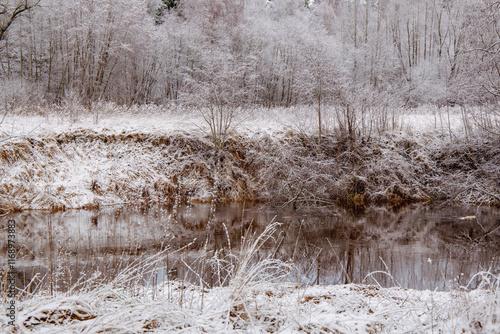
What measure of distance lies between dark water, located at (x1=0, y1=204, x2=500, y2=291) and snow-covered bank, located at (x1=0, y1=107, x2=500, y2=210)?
3.38ft

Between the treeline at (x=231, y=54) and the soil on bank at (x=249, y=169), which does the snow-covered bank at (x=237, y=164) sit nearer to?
the soil on bank at (x=249, y=169)

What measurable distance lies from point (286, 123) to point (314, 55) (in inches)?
112

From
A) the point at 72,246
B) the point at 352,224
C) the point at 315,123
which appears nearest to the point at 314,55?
the point at 315,123

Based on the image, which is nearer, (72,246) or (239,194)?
(72,246)

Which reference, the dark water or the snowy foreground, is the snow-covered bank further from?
the snowy foreground

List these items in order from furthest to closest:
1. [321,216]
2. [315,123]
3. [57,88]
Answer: [57,88]
[315,123]
[321,216]

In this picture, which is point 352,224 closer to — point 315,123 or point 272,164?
point 272,164

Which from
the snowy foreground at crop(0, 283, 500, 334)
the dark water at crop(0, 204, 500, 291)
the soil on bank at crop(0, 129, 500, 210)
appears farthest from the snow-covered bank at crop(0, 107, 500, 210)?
the snowy foreground at crop(0, 283, 500, 334)

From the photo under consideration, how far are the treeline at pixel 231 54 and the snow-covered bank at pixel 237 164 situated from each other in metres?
1.64

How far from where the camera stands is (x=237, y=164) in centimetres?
1247

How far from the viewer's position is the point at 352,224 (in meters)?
8.60

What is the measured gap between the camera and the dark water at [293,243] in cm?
499

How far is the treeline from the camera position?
13.5 meters

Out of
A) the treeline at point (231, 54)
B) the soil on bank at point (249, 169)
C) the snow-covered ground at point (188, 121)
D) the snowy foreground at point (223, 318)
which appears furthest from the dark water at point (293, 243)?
the treeline at point (231, 54)
